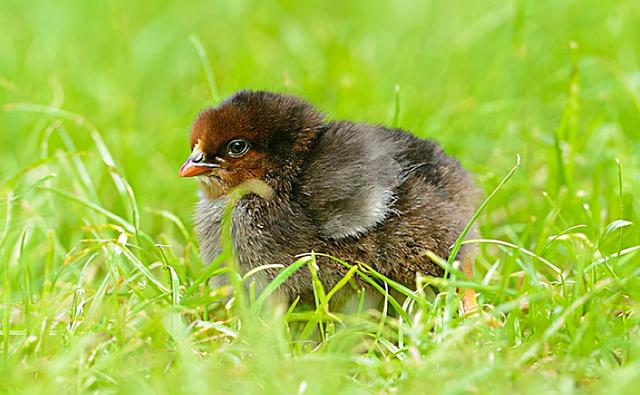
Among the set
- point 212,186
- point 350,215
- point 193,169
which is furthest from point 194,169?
point 350,215

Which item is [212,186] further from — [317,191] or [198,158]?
[317,191]

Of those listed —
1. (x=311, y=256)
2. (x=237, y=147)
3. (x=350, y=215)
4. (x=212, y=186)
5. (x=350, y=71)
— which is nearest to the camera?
(x=311, y=256)

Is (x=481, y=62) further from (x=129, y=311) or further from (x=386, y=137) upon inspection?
(x=129, y=311)

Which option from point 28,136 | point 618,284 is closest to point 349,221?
point 618,284

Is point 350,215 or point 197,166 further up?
→ point 197,166

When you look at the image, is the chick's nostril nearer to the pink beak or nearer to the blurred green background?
the pink beak

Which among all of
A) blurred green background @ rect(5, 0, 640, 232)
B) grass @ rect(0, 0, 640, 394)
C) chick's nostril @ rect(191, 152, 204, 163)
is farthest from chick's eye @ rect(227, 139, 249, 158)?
blurred green background @ rect(5, 0, 640, 232)
